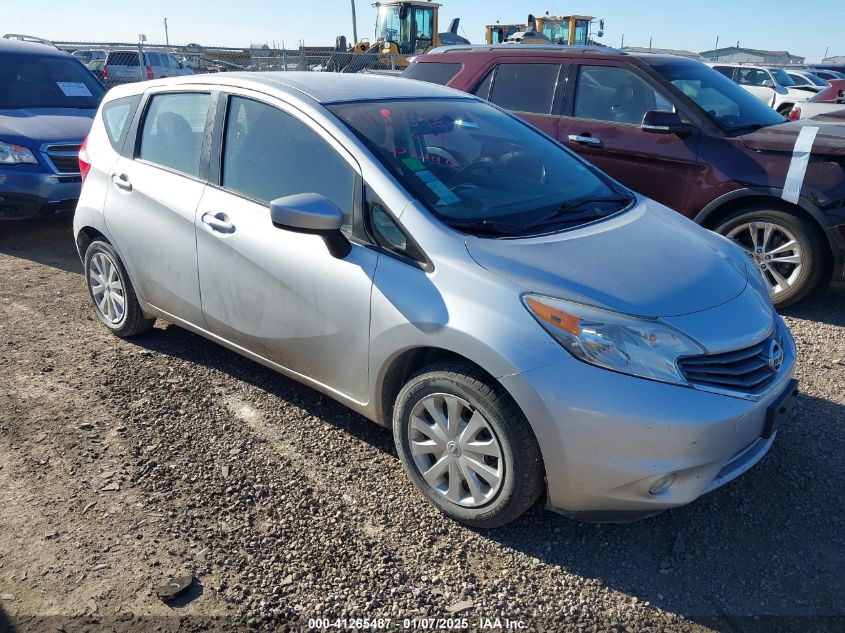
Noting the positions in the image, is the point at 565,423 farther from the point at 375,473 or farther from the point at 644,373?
the point at 375,473

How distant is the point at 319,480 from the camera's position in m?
3.21

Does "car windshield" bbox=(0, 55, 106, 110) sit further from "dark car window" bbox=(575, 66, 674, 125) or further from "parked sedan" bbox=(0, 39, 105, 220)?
"dark car window" bbox=(575, 66, 674, 125)

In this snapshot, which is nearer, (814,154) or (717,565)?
(717,565)

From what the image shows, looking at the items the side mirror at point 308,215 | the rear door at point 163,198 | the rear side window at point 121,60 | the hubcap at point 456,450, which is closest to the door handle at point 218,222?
the rear door at point 163,198

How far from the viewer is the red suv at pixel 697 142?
4.96 m

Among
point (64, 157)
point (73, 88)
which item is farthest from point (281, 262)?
point (73, 88)

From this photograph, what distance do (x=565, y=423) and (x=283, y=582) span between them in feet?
3.85

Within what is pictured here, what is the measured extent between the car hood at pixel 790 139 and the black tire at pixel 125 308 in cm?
439

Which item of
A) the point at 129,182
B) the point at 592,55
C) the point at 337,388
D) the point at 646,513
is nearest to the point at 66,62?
the point at 129,182

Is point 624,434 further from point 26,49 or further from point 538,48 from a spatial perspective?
point 26,49

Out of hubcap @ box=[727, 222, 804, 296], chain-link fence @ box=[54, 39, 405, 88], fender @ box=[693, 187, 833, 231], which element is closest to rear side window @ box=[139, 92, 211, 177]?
fender @ box=[693, 187, 833, 231]

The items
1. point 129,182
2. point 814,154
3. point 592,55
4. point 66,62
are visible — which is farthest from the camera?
point 66,62

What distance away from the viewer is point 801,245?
16.4 feet

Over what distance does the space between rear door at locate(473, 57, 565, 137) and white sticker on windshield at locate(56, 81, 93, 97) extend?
458cm
